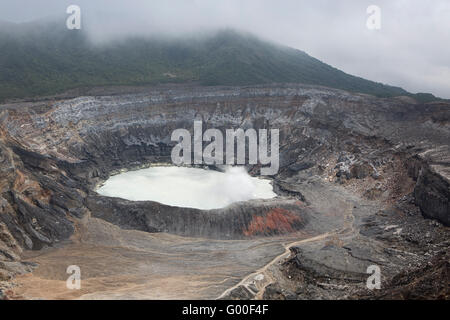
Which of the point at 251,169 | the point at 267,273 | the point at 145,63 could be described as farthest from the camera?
the point at 145,63

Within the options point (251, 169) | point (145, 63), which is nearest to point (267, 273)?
point (251, 169)

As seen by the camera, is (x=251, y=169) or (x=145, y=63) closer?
(x=251, y=169)

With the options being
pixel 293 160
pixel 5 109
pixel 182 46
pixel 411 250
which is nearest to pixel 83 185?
pixel 5 109

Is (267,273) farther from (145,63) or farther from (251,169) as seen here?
(145,63)

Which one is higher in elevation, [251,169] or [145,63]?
[145,63]

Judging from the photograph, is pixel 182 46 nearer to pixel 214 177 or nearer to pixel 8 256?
pixel 214 177

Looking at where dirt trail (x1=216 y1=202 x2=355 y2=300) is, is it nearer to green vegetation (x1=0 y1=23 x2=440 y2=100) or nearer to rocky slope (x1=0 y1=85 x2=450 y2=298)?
rocky slope (x1=0 y1=85 x2=450 y2=298)
